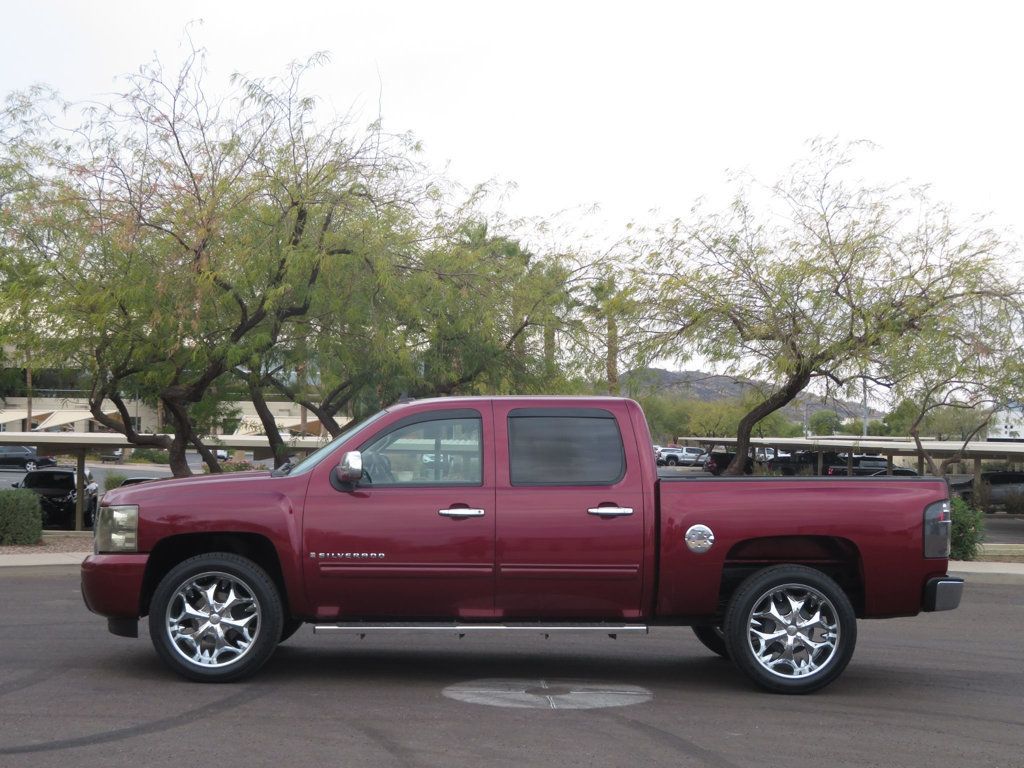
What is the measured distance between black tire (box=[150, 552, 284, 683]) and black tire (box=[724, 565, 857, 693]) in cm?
A: 304

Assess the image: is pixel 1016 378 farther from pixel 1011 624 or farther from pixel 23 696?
pixel 23 696

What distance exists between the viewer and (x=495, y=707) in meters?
7.55

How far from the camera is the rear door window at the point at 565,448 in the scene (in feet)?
27.1

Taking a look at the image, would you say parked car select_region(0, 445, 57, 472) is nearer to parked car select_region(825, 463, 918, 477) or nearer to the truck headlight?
parked car select_region(825, 463, 918, 477)

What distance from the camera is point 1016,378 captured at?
22.4 metres

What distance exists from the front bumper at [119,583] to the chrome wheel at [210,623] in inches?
10.7

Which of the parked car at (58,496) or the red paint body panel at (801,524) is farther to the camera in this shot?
the parked car at (58,496)

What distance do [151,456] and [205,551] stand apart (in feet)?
210

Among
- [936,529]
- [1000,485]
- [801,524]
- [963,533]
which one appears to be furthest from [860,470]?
[801,524]

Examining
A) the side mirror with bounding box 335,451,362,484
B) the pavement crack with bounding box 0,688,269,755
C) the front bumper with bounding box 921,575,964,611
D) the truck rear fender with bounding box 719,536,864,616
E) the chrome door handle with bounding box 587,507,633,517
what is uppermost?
the side mirror with bounding box 335,451,362,484

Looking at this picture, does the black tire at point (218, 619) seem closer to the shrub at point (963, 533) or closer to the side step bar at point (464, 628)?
the side step bar at point (464, 628)

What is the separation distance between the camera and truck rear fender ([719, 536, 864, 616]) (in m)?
8.34

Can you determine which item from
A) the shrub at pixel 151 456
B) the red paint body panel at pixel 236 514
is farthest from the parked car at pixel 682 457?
the red paint body panel at pixel 236 514

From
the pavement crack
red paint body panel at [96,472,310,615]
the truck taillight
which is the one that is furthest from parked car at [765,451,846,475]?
the pavement crack
